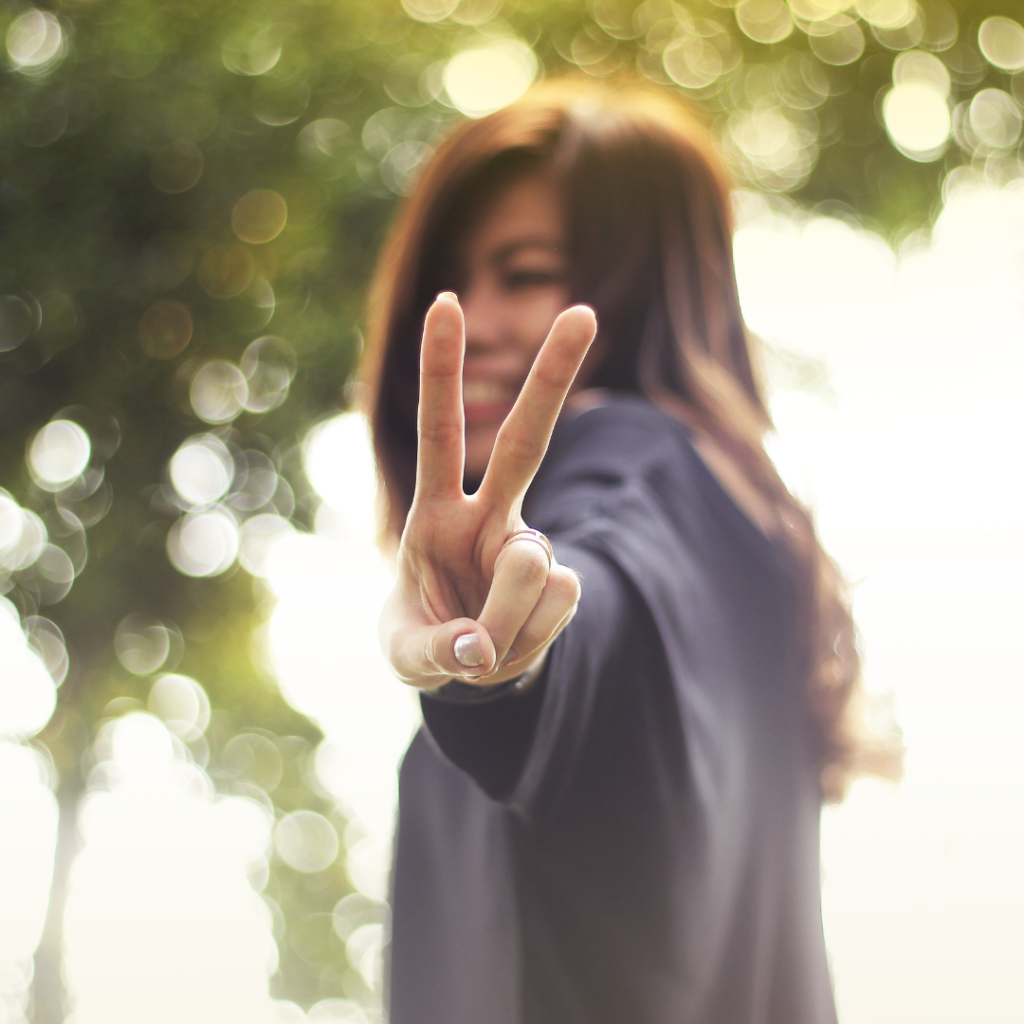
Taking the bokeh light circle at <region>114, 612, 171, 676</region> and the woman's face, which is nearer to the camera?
the woman's face

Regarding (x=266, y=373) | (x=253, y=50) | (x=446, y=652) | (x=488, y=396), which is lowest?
(x=446, y=652)

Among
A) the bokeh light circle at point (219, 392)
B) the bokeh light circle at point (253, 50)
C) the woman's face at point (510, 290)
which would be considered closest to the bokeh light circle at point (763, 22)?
the bokeh light circle at point (253, 50)

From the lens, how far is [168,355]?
5461 millimetres

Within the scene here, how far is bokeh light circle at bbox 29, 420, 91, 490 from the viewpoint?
548 cm

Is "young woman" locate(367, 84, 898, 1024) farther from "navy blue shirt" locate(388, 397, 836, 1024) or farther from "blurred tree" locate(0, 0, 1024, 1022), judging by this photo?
"blurred tree" locate(0, 0, 1024, 1022)

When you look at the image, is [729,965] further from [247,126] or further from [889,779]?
[247,126]

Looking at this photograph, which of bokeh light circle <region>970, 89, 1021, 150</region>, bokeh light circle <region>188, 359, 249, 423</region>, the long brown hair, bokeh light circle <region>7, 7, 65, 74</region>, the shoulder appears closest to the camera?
the shoulder

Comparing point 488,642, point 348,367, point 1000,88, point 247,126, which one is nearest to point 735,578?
point 488,642

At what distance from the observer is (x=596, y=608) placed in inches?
40.5

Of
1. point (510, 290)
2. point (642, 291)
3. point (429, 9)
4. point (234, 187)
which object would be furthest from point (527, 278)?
point (429, 9)

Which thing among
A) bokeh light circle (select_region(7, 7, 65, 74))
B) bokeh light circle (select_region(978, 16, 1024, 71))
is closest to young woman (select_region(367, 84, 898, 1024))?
bokeh light circle (select_region(7, 7, 65, 74))

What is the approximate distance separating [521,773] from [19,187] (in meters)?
5.09

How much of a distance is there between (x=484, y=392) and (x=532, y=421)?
2.49ft

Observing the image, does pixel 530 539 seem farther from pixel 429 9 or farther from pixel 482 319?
pixel 429 9
